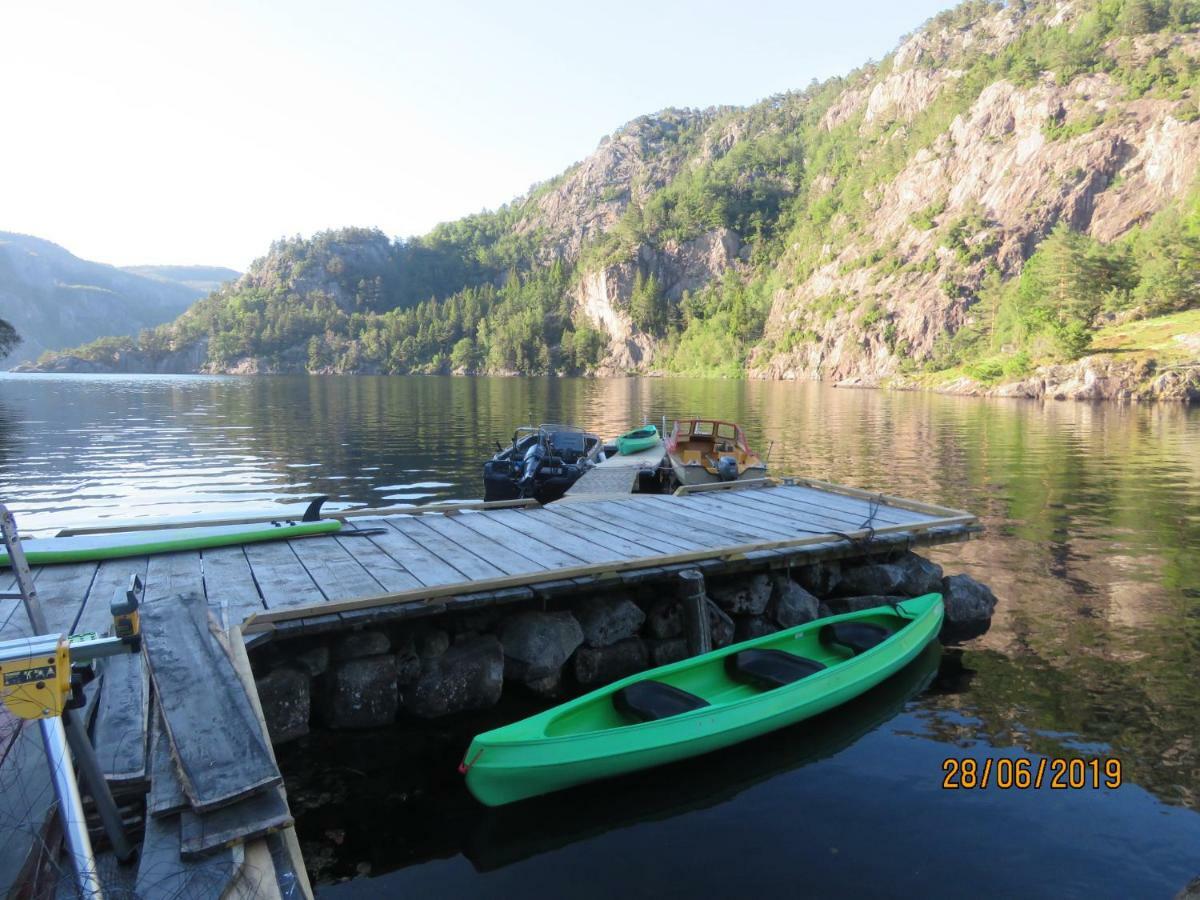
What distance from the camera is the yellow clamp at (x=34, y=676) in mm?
3263

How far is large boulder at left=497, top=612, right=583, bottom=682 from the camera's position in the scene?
964cm

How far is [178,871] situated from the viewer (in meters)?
4.17

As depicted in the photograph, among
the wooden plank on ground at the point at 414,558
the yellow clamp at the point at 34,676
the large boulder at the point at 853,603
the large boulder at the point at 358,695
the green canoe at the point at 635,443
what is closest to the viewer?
the yellow clamp at the point at 34,676

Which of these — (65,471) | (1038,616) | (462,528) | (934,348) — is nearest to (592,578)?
(462,528)

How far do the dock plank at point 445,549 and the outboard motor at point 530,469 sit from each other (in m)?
8.06

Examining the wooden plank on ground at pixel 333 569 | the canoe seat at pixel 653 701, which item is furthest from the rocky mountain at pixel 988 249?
the wooden plank on ground at pixel 333 569

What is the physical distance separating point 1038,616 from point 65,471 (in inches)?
1387

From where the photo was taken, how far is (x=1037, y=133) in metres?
126

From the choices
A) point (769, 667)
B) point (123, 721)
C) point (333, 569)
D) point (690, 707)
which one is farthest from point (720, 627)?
point (123, 721)

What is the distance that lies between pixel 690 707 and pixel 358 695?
13.4 ft

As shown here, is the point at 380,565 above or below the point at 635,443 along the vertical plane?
below

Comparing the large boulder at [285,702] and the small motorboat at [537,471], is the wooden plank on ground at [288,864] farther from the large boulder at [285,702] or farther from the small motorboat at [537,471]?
the small motorboat at [537,471]

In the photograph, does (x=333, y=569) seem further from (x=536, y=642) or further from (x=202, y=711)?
(x=202, y=711)

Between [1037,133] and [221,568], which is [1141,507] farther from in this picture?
[1037,133]
